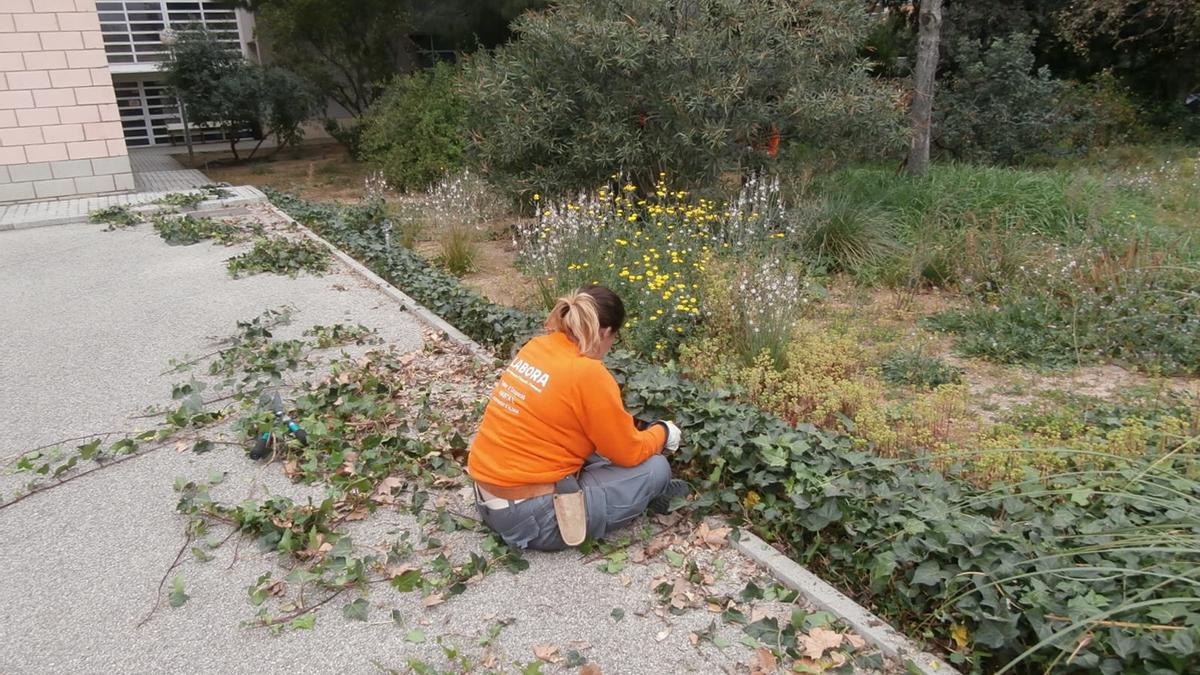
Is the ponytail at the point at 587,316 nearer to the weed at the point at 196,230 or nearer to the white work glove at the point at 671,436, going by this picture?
the white work glove at the point at 671,436

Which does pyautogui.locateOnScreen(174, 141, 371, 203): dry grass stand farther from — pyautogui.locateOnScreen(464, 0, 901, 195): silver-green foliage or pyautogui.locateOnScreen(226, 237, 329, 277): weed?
pyautogui.locateOnScreen(464, 0, 901, 195): silver-green foliage

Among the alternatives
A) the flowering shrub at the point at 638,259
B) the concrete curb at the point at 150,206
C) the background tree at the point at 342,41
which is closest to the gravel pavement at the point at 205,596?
the flowering shrub at the point at 638,259

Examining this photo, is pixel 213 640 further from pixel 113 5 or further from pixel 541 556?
pixel 113 5

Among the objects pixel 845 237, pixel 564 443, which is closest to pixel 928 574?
pixel 564 443

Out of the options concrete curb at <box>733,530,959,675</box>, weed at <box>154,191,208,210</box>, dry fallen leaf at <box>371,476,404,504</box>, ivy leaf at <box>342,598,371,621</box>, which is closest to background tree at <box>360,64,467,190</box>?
weed at <box>154,191,208,210</box>

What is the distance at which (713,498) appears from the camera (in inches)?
141

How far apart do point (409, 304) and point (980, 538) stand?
17.1ft

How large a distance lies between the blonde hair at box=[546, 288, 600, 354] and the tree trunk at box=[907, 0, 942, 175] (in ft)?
28.0

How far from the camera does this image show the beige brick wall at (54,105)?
1226 centimetres

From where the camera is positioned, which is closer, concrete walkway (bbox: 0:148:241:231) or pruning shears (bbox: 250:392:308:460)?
pruning shears (bbox: 250:392:308:460)

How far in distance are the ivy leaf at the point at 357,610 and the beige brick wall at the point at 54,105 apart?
13096 millimetres

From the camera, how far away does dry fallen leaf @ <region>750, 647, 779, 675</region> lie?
266 cm

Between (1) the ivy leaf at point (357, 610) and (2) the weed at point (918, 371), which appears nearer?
(1) the ivy leaf at point (357, 610)

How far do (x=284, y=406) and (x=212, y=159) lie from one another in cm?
1890
